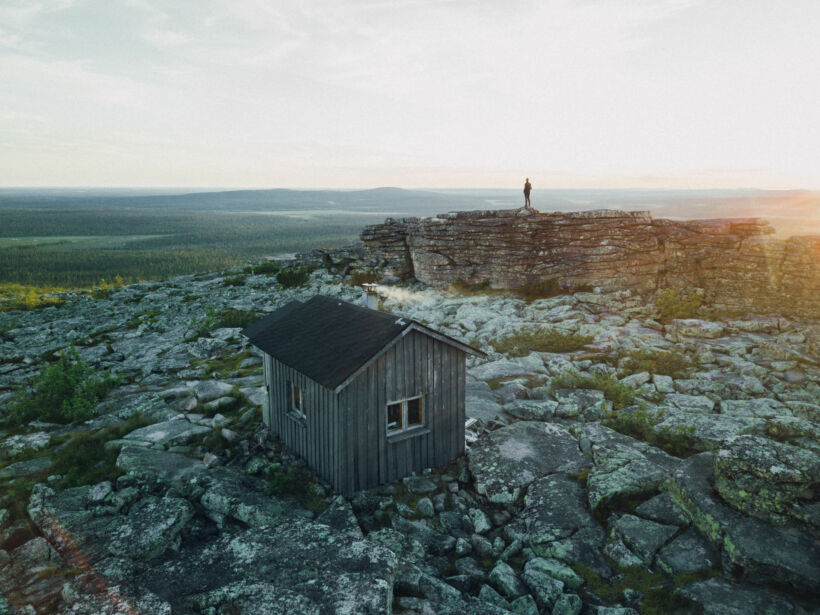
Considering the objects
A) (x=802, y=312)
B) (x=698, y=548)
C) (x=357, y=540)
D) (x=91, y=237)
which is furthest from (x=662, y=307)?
(x=91, y=237)

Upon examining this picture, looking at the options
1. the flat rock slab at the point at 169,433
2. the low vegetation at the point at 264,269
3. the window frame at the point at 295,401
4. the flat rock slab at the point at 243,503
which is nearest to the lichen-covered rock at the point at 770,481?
the flat rock slab at the point at 243,503

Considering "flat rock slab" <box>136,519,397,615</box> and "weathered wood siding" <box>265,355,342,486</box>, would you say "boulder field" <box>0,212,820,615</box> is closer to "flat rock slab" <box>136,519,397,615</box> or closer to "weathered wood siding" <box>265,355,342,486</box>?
"flat rock slab" <box>136,519,397,615</box>

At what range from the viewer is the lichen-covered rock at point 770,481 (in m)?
8.11

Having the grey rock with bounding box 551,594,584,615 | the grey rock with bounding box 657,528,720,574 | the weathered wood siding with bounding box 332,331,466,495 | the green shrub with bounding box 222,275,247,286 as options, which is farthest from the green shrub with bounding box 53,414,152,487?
the green shrub with bounding box 222,275,247,286

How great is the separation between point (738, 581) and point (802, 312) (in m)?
25.7

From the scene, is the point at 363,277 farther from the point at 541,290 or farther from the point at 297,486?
the point at 297,486

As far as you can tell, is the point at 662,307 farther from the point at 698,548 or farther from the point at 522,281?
the point at 698,548

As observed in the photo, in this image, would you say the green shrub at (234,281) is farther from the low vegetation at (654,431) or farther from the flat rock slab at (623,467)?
the flat rock slab at (623,467)

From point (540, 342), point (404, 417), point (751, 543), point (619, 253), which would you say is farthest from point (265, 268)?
point (751, 543)

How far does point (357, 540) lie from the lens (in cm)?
826

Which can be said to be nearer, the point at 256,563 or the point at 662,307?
the point at 256,563

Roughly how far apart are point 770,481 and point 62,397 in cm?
2049

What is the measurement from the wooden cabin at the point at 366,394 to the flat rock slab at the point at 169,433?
2724mm

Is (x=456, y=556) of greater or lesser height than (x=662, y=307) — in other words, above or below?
below
